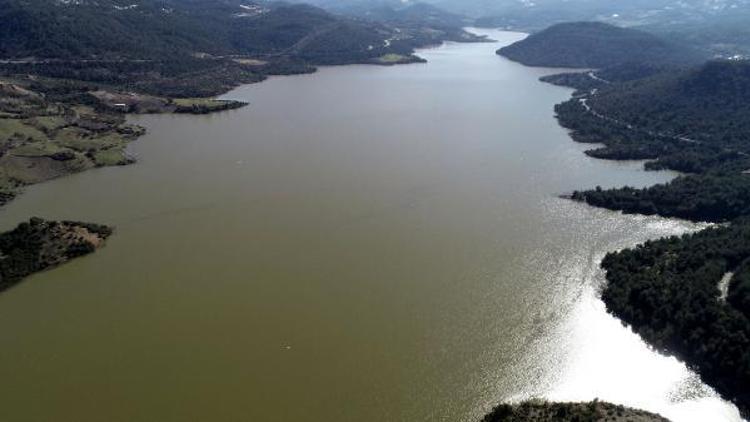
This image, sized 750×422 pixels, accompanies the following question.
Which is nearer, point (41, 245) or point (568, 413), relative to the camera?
point (568, 413)

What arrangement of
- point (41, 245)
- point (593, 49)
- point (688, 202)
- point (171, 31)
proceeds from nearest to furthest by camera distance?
point (41, 245), point (688, 202), point (171, 31), point (593, 49)

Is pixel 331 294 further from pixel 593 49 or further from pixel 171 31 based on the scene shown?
pixel 593 49

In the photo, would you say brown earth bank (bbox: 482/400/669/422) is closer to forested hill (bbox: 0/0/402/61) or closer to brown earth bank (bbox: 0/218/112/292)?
brown earth bank (bbox: 0/218/112/292)

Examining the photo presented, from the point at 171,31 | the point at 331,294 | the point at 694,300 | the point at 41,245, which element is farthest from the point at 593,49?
the point at 41,245

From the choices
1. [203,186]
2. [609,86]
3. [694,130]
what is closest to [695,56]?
[609,86]

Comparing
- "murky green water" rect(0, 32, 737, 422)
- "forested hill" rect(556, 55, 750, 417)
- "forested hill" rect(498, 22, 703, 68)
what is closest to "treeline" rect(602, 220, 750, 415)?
"forested hill" rect(556, 55, 750, 417)

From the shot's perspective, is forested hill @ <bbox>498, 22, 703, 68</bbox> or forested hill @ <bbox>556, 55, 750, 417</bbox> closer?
forested hill @ <bbox>556, 55, 750, 417</bbox>

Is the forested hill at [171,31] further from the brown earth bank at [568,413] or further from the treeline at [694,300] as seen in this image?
the brown earth bank at [568,413]

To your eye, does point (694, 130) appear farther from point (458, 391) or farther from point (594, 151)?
point (458, 391)
